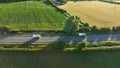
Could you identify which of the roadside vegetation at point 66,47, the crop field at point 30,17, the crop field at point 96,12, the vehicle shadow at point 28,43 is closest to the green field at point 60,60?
the roadside vegetation at point 66,47

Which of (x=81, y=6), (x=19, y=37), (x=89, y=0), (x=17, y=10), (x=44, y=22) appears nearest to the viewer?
(x=19, y=37)

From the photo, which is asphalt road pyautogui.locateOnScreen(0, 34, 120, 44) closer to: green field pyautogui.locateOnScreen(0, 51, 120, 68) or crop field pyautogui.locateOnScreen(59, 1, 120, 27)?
green field pyautogui.locateOnScreen(0, 51, 120, 68)

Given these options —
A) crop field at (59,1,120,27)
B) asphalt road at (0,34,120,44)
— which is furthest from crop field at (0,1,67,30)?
asphalt road at (0,34,120,44)

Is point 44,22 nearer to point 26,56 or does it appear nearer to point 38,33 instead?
point 38,33

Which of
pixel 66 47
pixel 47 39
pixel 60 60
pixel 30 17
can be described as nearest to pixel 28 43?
pixel 47 39

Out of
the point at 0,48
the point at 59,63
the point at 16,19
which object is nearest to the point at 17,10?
the point at 16,19

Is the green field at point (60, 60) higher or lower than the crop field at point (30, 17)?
higher

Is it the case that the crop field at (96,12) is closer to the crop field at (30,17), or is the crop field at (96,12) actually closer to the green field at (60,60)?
the crop field at (30,17)
